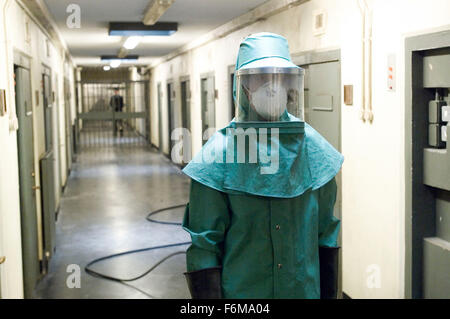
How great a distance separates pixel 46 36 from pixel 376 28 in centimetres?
418

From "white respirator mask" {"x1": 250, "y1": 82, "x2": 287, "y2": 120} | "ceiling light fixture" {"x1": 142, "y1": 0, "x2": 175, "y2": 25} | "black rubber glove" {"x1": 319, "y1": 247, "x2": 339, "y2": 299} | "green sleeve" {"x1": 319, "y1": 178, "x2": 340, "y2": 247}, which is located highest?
"ceiling light fixture" {"x1": 142, "y1": 0, "x2": 175, "y2": 25}

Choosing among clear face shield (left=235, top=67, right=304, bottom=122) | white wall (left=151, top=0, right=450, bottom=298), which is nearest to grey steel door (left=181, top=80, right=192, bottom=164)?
white wall (left=151, top=0, right=450, bottom=298)

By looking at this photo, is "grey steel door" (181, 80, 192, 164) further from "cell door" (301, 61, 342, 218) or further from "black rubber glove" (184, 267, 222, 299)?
"black rubber glove" (184, 267, 222, 299)

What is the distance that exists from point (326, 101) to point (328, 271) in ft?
6.91

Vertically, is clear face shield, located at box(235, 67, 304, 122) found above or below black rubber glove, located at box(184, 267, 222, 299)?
above

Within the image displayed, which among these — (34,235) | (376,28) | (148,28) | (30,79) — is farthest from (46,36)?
(376,28)

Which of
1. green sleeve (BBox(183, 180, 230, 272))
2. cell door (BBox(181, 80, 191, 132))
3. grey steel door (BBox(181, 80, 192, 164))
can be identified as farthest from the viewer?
cell door (BBox(181, 80, 191, 132))

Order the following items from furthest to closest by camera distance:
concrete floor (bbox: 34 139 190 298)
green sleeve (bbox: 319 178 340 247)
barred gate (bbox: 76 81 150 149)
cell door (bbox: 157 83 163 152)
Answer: barred gate (bbox: 76 81 150 149), cell door (bbox: 157 83 163 152), concrete floor (bbox: 34 139 190 298), green sleeve (bbox: 319 178 340 247)

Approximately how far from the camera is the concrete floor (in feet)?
13.7

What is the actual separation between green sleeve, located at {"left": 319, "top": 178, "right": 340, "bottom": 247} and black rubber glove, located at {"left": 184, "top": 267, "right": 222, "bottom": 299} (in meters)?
0.41

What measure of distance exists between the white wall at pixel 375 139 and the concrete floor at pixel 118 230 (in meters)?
1.33

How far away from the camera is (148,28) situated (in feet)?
21.6

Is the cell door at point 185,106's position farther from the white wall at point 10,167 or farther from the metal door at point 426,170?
the metal door at point 426,170

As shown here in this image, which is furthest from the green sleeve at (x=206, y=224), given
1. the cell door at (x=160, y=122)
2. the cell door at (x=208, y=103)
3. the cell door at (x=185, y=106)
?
the cell door at (x=160, y=122)
